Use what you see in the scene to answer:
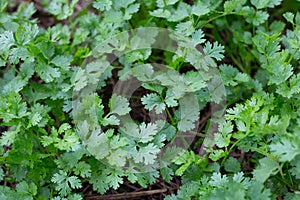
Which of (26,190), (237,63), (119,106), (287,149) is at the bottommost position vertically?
(26,190)

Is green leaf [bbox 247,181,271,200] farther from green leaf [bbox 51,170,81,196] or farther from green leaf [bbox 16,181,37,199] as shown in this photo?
green leaf [bbox 16,181,37,199]

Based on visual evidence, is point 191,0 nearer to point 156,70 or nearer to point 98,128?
point 156,70

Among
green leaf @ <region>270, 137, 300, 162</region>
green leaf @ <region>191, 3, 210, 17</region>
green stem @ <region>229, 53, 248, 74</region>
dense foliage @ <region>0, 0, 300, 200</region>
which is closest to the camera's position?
green leaf @ <region>270, 137, 300, 162</region>

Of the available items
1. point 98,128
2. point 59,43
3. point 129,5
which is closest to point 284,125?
point 98,128

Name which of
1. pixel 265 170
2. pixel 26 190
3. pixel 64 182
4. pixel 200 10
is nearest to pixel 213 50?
pixel 200 10

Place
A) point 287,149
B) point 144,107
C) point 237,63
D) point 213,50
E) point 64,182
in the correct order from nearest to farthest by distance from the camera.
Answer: point 287,149 → point 64,182 → point 213,50 → point 144,107 → point 237,63

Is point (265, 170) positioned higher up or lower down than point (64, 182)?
higher up

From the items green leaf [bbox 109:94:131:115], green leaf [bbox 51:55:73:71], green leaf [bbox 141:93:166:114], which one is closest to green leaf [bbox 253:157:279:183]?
green leaf [bbox 141:93:166:114]

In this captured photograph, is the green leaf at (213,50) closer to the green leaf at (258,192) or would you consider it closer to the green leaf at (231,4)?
the green leaf at (231,4)

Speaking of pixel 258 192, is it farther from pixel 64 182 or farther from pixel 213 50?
pixel 64 182
